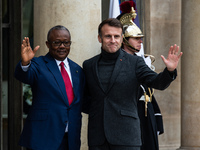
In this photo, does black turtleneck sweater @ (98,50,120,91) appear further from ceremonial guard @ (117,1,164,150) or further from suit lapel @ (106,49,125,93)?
ceremonial guard @ (117,1,164,150)

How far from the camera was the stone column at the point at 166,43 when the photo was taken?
9516mm

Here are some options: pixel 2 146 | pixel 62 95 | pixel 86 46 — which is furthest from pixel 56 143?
pixel 2 146

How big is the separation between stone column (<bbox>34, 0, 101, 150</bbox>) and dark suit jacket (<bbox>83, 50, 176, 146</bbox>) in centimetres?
101

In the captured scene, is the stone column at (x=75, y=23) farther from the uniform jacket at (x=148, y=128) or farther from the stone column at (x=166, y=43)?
the stone column at (x=166, y=43)

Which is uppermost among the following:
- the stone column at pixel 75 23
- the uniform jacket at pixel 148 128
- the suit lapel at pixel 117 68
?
the stone column at pixel 75 23

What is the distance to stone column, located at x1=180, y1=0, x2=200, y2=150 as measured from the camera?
9078 millimetres

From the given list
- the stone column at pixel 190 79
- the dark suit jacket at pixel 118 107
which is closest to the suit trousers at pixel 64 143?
the dark suit jacket at pixel 118 107

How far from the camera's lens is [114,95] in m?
4.82

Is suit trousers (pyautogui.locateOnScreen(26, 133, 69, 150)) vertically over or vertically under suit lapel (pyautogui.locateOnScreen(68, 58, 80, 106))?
under

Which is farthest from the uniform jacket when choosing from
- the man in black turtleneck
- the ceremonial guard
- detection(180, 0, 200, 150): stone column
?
detection(180, 0, 200, 150): stone column

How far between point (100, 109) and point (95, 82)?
0.27m

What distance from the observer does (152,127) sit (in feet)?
21.7

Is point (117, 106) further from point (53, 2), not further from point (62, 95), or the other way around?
point (53, 2)

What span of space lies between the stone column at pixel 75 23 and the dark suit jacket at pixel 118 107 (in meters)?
1.01
